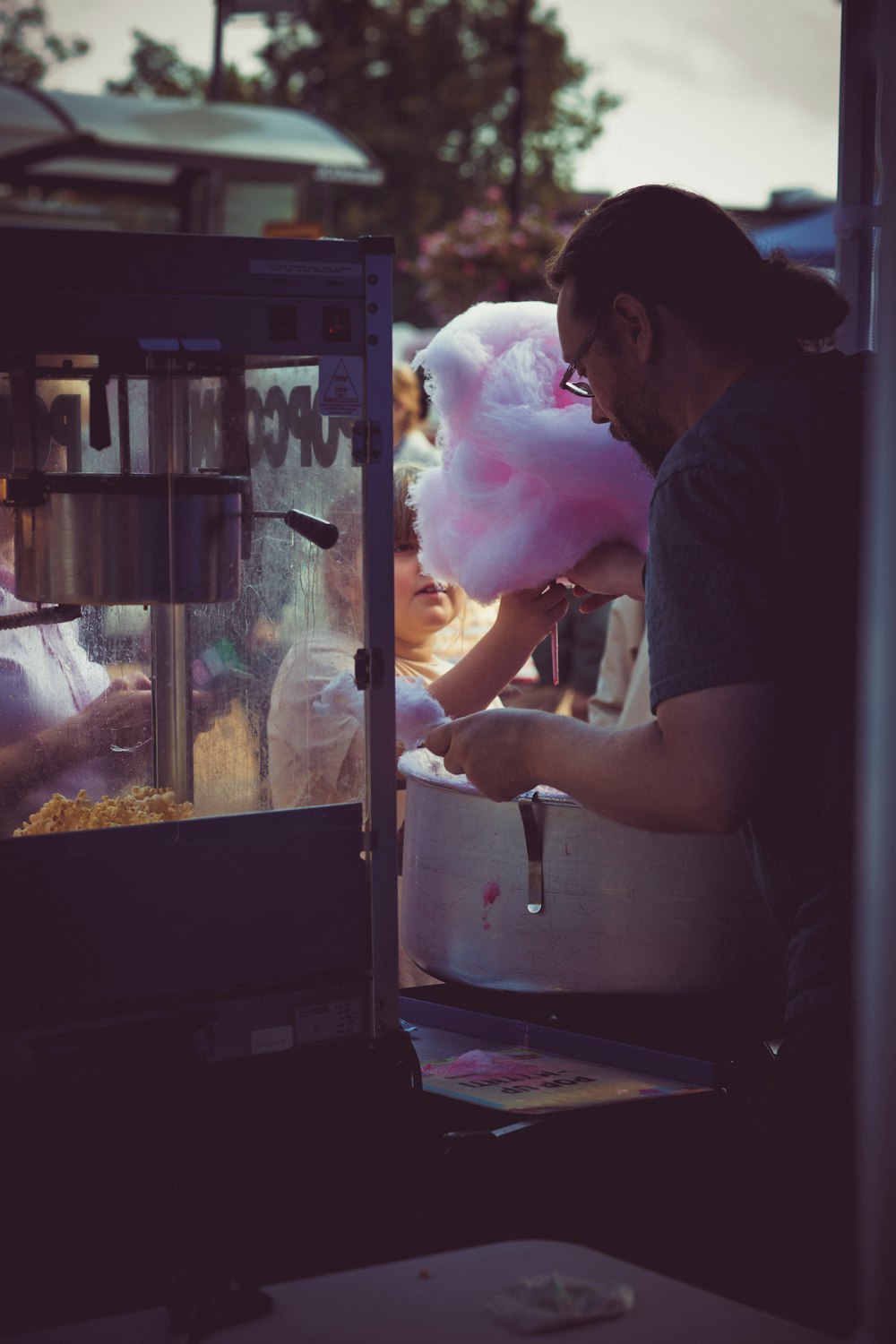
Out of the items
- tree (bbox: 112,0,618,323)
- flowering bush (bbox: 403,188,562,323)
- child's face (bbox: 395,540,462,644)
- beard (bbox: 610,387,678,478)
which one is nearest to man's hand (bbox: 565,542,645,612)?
beard (bbox: 610,387,678,478)

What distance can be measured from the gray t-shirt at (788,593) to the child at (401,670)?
0.38m

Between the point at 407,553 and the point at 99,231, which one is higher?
the point at 99,231

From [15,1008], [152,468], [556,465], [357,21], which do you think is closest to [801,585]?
[556,465]

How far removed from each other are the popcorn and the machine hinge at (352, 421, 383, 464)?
412 millimetres

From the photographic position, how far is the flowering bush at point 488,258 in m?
8.17

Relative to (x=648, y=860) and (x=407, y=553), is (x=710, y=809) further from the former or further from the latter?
(x=407, y=553)

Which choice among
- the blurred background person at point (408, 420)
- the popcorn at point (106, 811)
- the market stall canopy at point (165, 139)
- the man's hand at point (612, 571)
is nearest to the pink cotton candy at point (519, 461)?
the man's hand at point (612, 571)

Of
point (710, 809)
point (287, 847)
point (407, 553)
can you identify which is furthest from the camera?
point (407, 553)

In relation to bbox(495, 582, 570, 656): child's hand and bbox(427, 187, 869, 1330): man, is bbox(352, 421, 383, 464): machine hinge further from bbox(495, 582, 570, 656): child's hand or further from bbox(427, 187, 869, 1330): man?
bbox(495, 582, 570, 656): child's hand

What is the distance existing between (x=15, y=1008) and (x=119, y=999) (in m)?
0.09

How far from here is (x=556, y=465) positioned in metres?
1.58

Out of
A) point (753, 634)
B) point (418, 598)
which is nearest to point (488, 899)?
point (753, 634)

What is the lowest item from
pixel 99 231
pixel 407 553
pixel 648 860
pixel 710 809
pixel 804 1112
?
pixel 804 1112

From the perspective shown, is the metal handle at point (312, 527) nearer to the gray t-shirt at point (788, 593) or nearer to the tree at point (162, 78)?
the gray t-shirt at point (788, 593)
